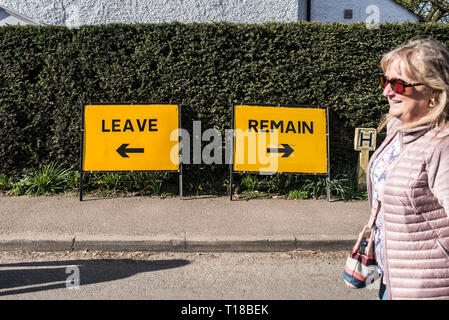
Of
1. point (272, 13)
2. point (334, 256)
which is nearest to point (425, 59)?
point (334, 256)

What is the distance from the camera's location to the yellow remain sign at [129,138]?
6891mm

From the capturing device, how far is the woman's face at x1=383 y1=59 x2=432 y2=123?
186 cm

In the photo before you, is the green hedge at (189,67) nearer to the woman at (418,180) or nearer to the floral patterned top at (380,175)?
the floral patterned top at (380,175)

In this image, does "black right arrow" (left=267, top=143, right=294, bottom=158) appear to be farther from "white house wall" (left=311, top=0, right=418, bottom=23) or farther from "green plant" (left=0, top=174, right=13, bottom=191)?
"white house wall" (left=311, top=0, right=418, bottom=23)

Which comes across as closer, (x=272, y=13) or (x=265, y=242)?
(x=265, y=242)

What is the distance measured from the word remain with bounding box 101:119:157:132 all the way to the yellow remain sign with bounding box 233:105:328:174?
4.79 ft

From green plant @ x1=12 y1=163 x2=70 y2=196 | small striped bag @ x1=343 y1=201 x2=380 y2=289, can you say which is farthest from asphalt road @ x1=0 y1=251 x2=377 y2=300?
green plant @ x1=12 y1=163 x2=70 y2=196

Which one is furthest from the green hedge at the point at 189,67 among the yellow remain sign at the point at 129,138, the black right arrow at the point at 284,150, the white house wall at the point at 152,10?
the white house wall at the point at 152,10

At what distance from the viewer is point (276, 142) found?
6.95 m

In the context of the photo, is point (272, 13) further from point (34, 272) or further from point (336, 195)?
point (34, 272)

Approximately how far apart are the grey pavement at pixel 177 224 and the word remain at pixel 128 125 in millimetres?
1182

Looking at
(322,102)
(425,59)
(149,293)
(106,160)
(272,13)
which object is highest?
(272,13)

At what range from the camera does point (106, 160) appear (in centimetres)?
690

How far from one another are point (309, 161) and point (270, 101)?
1279 mm
